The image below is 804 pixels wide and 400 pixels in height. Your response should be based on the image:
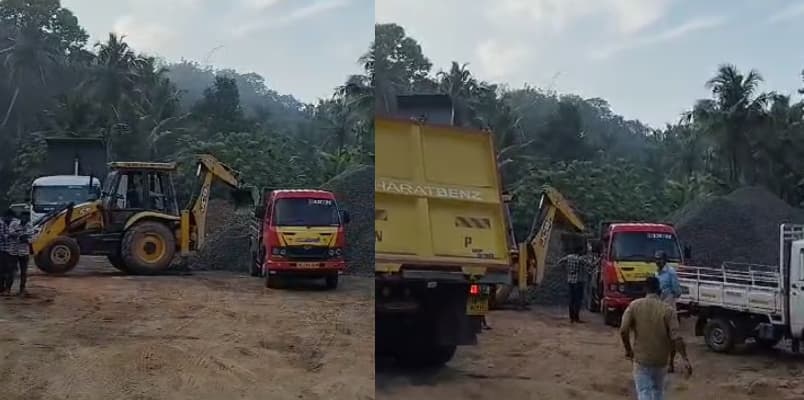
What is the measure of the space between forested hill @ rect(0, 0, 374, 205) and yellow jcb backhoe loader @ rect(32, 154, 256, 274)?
0.38 feet

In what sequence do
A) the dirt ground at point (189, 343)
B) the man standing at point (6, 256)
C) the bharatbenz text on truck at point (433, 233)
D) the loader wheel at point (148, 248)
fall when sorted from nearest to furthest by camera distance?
the bharatbenz text on truck at point (433, 233) < the dirt ground at point (189, 343) < the man standing at point (6, 256) < the loader wheel at point (148, 248)

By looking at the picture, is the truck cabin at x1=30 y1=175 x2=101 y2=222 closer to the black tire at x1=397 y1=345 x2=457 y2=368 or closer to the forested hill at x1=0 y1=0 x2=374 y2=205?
the forested hill at x1=0 y1=0 x2=374 y2=205

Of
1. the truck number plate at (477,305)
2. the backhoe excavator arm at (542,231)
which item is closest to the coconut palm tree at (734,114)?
the backhoe excavator arm at (542,231)

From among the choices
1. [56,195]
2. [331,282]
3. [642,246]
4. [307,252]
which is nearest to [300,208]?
[307,252]

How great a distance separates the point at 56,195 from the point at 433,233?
2232 millimetres

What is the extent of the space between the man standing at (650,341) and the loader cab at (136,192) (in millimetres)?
2699

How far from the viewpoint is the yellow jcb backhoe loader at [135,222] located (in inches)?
215

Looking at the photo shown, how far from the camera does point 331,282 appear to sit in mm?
5414

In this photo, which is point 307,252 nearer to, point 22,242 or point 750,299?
point 22,242

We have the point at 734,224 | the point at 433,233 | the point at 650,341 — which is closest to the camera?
the point at 433,233

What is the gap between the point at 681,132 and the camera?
17.9ft

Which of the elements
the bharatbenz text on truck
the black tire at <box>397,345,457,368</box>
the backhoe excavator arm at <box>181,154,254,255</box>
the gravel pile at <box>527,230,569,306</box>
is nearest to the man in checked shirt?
the backhoe excavator arm at <box>181,154,254,255</box>

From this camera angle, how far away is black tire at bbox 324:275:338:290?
5363 millimetres

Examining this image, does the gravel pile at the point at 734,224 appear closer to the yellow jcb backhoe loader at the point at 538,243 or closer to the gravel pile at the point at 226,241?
the yellow jcb backhoe loader at the point at 538,243
